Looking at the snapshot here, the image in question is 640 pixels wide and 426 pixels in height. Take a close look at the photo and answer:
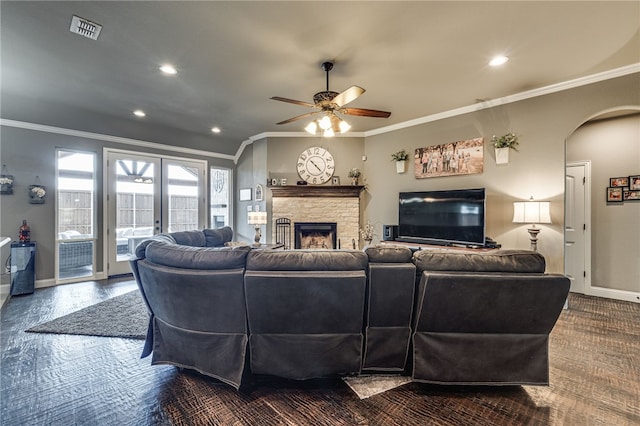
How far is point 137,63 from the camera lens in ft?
10.2

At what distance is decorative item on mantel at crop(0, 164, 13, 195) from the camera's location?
4.22 meters

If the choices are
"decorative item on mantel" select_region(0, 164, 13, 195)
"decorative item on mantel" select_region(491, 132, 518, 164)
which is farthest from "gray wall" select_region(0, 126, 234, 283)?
"decorative item on mantel" select_region(491, 132, 518, 164)

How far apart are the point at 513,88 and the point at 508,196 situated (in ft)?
4.88

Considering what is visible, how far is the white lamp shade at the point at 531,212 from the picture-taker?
3.58 metres

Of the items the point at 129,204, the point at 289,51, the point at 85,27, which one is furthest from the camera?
the point at 129,204

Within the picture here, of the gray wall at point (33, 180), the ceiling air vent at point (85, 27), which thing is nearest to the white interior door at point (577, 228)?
the ceiling air vent at point (85, 27)

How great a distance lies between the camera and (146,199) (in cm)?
557

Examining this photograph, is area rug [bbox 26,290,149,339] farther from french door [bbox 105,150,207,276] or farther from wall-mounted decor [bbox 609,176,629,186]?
wall-mounted decor [bbox 609,176,629,186]

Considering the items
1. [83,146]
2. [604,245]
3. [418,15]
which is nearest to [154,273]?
[418,15]

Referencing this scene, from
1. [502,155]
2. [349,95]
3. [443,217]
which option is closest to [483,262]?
[349,95]

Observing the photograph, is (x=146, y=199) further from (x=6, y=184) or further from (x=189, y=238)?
(x=189, y=238)

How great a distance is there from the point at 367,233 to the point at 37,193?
18.1 feet

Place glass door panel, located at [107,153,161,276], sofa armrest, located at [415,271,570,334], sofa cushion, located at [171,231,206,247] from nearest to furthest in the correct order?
sofa armrest, located at [415,271,570,334], sofa cushion, located at [171,231,206,247], glass door panel, located at [107,153,161,276]

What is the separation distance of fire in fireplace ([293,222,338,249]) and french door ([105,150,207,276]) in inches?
89.8
